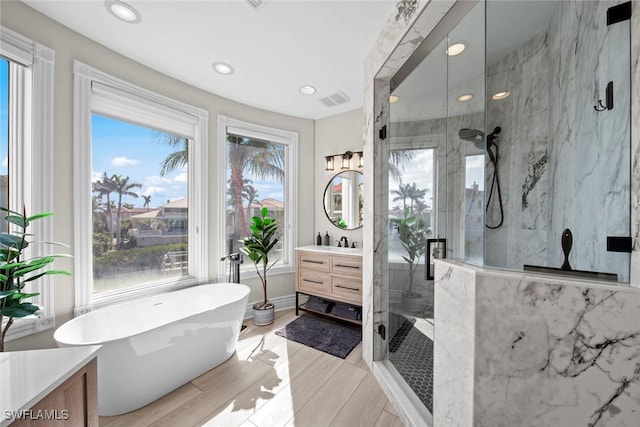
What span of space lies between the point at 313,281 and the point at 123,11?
280 centimetres

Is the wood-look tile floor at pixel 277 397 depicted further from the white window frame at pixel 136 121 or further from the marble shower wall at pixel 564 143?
the marble shower wall at pixel 564 143

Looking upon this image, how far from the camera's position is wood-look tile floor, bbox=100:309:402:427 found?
1.50 meters

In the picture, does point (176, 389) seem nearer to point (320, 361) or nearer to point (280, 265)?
point (320, 361)

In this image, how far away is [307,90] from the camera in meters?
2.61

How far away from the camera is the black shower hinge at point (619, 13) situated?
86 centimetres

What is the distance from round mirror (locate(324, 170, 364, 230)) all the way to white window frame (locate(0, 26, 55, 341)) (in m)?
2.61

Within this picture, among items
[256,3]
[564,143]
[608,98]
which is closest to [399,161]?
[564,143]

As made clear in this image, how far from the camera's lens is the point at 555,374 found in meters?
0.89

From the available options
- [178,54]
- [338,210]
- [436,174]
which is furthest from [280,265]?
[178,54]

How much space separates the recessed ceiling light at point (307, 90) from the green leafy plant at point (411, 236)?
1.65m

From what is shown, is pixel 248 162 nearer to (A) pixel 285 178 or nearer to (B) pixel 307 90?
(A) pixel 285 178

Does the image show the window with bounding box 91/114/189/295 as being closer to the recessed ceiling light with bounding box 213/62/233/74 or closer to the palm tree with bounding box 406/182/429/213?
the recessed ceiling light with bounding box 213/62/233/74

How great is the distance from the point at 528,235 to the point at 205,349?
2.41 m

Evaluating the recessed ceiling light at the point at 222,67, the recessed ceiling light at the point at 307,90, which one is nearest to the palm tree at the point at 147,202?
the recessed ceiling light at the point at 222,67
